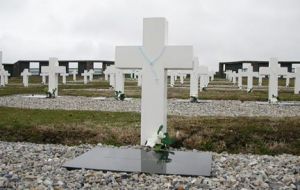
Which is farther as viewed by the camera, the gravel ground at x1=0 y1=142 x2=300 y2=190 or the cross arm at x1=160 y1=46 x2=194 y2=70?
the cross arm at x1=160 y1=46 x2=194 y2=70

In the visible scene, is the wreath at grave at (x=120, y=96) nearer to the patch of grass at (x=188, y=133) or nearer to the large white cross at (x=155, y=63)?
the patch of grass at (x=188, y=133)

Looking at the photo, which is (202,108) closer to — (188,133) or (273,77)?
(273,77)

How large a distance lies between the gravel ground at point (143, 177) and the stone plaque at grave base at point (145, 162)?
129mm

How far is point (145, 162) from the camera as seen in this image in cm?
618

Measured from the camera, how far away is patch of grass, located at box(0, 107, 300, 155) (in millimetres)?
8539

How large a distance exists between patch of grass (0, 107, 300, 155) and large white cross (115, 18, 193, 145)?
1.20 meters

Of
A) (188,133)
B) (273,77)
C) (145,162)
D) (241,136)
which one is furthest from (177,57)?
(273,77)

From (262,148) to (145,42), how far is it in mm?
2936

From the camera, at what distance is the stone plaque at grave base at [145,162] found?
5.77 metres

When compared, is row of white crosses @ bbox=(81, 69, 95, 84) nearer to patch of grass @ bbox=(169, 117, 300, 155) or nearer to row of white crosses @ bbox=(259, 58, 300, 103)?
row of white crosses @ bbox=(259, 58, 300, 103)

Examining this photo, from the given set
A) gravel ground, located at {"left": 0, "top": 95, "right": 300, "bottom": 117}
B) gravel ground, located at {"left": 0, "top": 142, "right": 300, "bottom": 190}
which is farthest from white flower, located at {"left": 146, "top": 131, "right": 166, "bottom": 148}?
gravel ground, located at {"left": 0, "top": 95, "right": 300, "bottom": 117}

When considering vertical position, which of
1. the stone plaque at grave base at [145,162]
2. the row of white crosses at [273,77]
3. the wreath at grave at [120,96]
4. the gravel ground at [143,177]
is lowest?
the gravel ground at [143,177]

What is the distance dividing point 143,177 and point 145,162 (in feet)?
2.06

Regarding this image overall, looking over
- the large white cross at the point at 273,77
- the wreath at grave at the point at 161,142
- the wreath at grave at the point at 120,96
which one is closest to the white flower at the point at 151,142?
the wreath at grave at the point at 161,142
